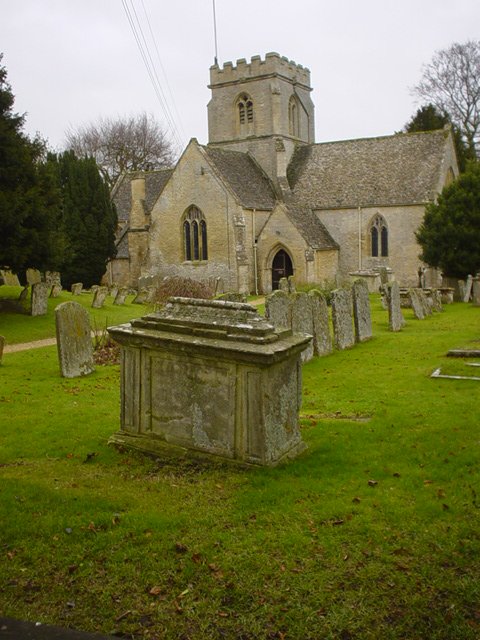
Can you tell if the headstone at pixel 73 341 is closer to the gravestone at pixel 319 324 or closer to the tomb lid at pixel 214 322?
the gravestone at pixel 319 324

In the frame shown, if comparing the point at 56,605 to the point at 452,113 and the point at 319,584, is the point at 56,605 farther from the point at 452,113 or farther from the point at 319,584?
the point at 452,113

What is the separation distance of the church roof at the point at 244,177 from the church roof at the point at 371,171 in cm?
180

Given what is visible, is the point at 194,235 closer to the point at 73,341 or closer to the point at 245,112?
the point at 245,112

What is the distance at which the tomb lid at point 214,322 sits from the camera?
6273 millimetres

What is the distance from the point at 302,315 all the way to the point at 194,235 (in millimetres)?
22441

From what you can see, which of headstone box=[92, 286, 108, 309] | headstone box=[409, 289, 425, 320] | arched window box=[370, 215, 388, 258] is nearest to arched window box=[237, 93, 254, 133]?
arched window box=[370, 215, 388, 258]

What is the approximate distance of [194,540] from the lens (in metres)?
4.75

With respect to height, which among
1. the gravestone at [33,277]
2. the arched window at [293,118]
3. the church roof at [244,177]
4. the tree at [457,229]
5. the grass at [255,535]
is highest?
the arched window at [293,118]

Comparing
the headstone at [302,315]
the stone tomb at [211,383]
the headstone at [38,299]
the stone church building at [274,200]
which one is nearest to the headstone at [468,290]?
the stone church building at [274,200]

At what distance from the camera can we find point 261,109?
120 feet

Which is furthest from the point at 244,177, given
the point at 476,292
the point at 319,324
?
the point at 319,324

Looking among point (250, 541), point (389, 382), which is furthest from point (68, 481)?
point (389, 382)

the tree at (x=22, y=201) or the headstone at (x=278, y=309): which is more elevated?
the tree at (x=22, y=201)

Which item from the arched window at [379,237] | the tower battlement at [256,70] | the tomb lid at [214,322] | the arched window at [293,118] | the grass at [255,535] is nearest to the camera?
the grass at [255,535]
